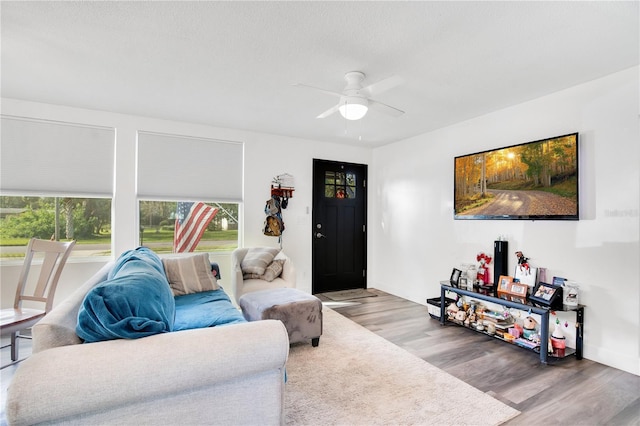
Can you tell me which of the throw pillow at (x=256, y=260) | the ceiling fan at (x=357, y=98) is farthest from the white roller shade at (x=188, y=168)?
the ceiling fan at (x=357, y=98)

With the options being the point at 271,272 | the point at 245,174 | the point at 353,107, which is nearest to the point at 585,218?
the point at 353,107

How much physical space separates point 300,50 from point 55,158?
3141 mm

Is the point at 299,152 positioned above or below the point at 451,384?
above

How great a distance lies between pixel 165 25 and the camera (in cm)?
204

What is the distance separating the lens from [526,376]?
249 cm

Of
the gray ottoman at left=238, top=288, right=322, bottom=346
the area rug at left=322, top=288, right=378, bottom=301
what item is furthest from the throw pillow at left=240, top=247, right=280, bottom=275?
the area rug at left=322, top=288, right=378, bottom=301

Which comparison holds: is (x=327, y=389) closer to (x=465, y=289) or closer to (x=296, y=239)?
(x=465, y=289)

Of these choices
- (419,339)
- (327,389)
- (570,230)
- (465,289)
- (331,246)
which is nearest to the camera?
(327,389)

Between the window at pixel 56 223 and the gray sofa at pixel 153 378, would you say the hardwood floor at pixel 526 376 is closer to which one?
the gray sofa at pixel 153 378

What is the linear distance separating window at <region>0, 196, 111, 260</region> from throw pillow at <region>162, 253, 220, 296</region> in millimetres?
1269

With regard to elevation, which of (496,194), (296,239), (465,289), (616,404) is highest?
(496,194)

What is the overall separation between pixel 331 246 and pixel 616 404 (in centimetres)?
369

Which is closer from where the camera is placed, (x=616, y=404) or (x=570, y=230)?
(x=616, y=404)

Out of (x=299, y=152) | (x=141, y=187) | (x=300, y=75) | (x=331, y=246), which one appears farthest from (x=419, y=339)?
(x=141, y=187)
